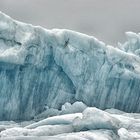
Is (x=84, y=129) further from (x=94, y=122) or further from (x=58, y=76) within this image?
(x=58, y=76)

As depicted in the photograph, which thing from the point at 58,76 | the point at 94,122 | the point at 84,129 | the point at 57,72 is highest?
the point at 57,72

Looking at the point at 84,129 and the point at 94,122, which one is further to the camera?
the point at 84,129

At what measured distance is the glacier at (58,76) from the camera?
30844 mm

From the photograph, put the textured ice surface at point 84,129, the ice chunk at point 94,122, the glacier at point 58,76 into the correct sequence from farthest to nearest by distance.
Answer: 1. the glacier at point 58,76
2. the ice chunk at point 94,122
3. the textured ice surface at point 84,129

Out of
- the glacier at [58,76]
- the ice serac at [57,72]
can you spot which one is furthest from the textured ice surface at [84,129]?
the ice serac at [57,72]

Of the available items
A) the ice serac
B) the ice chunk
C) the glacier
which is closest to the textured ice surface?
the ice chunk

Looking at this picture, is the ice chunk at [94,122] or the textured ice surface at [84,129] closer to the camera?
the textured ice surface at [84,129]

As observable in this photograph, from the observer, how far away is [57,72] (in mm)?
32250

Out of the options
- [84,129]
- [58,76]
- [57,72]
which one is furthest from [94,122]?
[57,72]

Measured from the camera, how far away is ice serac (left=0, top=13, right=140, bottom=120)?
30875 millimetres

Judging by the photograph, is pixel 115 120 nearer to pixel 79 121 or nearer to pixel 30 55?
pixel 79 121

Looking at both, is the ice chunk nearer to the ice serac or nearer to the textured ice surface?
the textured ice surface

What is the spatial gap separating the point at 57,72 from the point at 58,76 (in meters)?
0.30

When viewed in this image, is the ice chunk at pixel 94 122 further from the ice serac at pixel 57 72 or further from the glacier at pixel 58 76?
the ice serac at pixel 57 72
